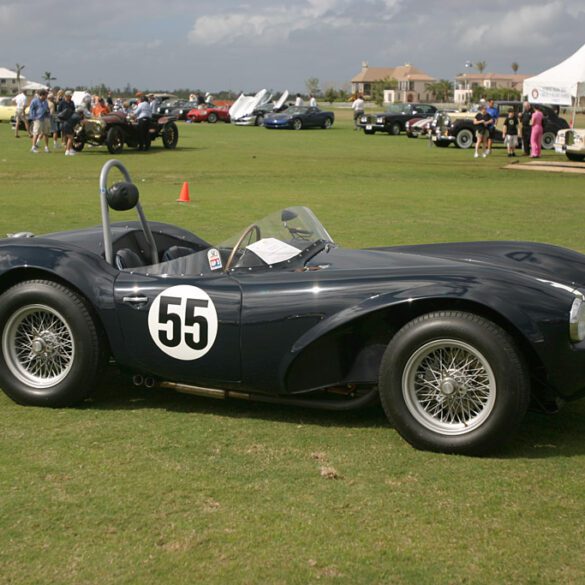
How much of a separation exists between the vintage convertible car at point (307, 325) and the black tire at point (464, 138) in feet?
88.1

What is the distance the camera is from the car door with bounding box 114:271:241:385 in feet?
15.9

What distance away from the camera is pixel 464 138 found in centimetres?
3197

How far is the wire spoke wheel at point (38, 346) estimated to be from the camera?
5.26 metres

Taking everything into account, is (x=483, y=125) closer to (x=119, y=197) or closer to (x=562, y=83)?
(x=562, y=83)

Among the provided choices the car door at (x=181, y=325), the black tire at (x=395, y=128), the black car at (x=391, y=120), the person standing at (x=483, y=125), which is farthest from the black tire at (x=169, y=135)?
the car door at (x=181, y=325)

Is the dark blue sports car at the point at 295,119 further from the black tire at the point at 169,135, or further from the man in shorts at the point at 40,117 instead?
the man in shorts at the point at 40,117

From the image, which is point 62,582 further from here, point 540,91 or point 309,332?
point 540,91

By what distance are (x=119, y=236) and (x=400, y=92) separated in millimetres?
166644

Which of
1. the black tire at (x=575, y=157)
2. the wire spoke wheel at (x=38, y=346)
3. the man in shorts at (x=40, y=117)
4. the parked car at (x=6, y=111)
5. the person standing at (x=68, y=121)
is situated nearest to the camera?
the wire spoke wheel at (x=38, y=346)

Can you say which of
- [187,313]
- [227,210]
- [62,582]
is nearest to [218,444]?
[187,313]

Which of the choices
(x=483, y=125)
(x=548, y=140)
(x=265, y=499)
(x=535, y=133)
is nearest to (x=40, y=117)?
(x=483, y=125)

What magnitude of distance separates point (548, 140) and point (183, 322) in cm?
2879

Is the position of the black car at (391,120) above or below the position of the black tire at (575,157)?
above

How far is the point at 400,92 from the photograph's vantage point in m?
167
